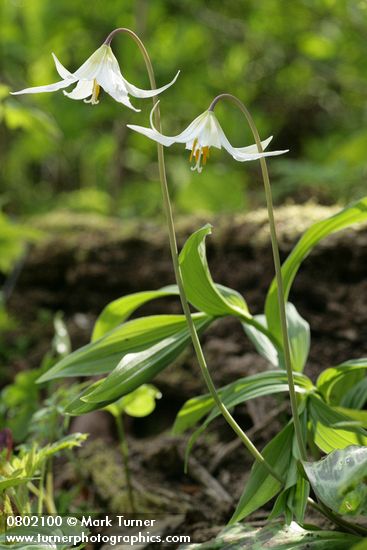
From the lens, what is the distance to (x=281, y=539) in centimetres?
126

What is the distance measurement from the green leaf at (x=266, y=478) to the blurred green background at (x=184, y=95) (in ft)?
8.01

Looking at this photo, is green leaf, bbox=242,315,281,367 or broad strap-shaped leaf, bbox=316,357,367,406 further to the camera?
green leaf, bbox=242,315,281,367

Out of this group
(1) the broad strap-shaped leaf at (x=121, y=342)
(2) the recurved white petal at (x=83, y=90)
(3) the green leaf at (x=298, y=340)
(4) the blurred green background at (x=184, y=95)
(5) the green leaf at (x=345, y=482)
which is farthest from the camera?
(4) the blurred green background at (x=184, y=95)

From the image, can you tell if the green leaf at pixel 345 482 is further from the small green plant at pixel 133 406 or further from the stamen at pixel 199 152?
the small green plant at pixel 133 406

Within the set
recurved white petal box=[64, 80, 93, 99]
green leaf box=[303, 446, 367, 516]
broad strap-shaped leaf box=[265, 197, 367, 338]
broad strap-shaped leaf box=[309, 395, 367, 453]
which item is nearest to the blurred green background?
broad strap-shaped leaf box=[265, 197, 367, 338]

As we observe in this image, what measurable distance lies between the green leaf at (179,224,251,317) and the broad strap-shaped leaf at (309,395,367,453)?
0.31 m

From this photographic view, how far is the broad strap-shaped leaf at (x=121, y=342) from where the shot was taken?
160 cm

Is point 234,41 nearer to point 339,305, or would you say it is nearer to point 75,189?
point 75,189

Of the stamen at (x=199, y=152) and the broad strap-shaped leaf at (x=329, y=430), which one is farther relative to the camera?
the broad strap-shaped leaf at (x=329, y=430)

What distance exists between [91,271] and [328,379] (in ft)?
5.39

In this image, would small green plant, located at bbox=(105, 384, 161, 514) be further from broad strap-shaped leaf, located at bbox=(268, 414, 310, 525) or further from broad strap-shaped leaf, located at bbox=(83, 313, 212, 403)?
broad strap-shaped leaf, located at bbox=(268, 414, 310, 525)

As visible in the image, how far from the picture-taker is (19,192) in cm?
529

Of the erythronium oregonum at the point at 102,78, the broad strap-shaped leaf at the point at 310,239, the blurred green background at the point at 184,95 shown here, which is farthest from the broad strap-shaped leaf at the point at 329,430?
the blurred green background at the point at 184,95

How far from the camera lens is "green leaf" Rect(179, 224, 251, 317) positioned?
1.46m
